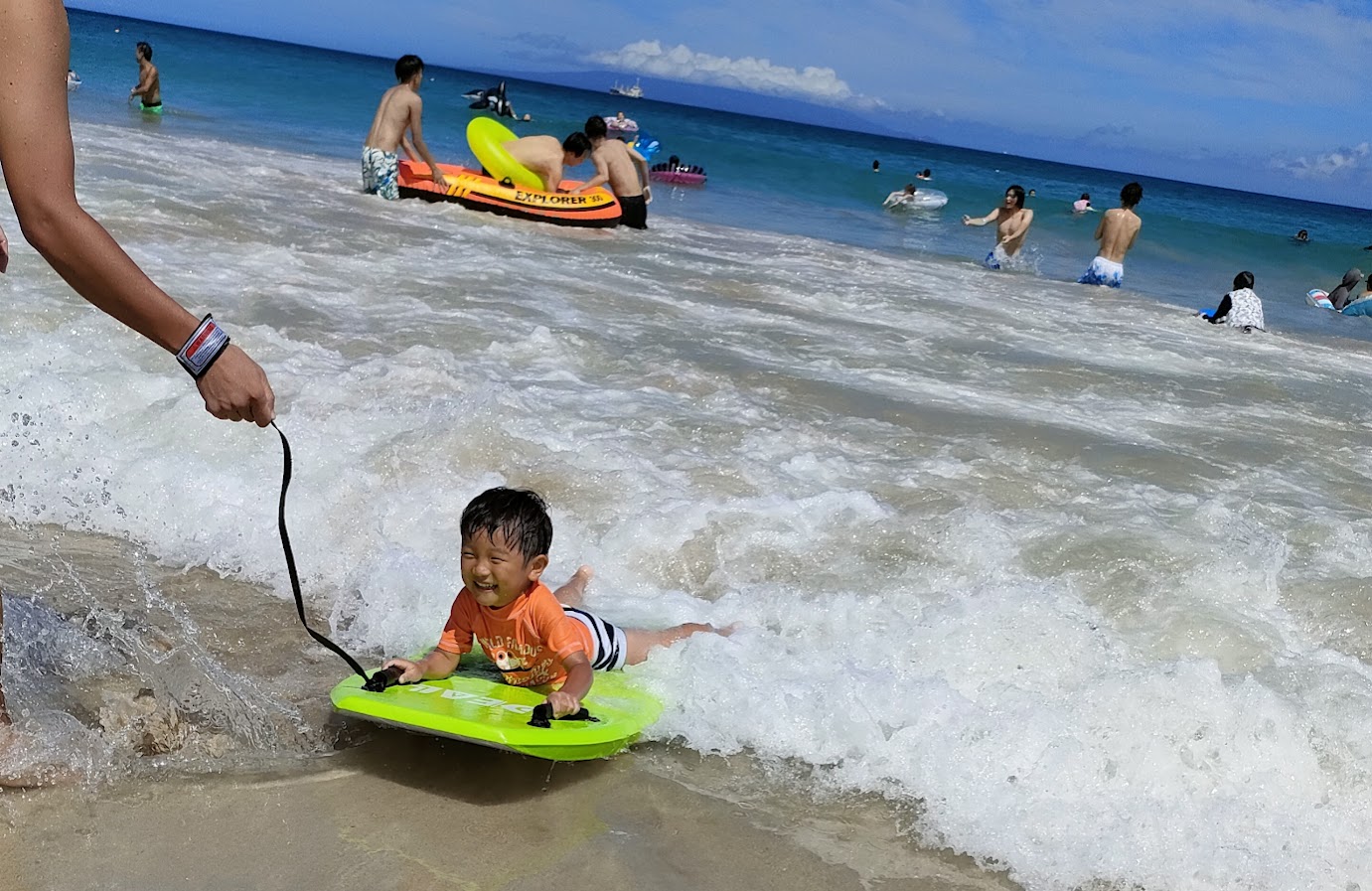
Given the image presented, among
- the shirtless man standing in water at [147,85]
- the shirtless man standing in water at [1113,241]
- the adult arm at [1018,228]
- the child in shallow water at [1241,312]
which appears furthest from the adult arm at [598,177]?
the shirtless man standing in water at [147,85]

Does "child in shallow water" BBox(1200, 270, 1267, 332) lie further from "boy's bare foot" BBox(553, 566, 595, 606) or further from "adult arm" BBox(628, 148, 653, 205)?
"boy's bare foot" BBox(553, 566, 595, 606)

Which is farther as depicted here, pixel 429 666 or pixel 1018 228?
pixel 1018 228

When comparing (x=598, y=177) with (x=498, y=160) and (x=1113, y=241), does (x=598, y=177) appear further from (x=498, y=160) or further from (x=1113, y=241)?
(x=1113, y=241)

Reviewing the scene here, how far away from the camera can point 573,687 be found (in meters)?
3.13

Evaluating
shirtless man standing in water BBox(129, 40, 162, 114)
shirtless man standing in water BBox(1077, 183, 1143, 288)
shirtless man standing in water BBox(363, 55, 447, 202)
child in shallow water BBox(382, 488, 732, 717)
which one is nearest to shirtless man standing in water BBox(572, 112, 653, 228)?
shirtless man standing in water BBox(363, 55, 447, 202)

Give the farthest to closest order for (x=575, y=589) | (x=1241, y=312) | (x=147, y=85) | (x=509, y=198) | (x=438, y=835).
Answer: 1. (x=147, y=85)
2. (x=509, y=198)
3. (x=1241, y=312)
4. (x=575, y=589)
5. (x=438, y=835)

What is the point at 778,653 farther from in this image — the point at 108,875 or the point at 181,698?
the point at 108,875

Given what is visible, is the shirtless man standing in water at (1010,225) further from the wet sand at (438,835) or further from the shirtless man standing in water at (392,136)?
the wet sand at (438,835)

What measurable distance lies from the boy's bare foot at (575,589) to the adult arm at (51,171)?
2042mm

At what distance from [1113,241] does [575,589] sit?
12260 mm

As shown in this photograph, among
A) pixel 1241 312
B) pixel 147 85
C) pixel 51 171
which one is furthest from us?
pixel 147 85

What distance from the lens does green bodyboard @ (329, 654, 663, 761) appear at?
2896 millimetres

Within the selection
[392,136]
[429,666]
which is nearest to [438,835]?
[429,666]

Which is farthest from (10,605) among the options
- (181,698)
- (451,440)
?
(451,440)
